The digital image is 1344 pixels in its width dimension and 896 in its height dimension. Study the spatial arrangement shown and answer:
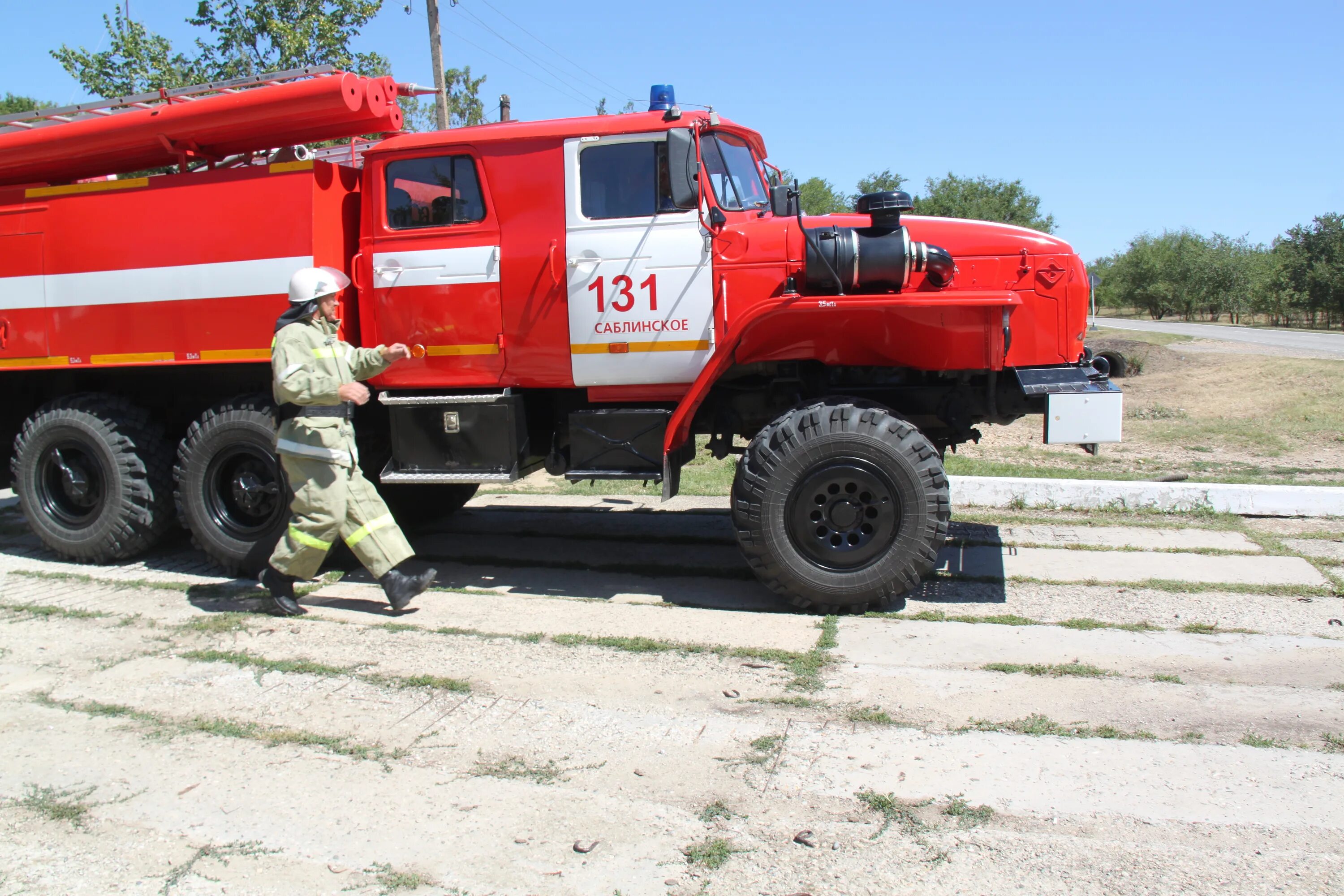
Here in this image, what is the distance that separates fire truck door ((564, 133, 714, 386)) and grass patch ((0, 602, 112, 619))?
10.5 feet

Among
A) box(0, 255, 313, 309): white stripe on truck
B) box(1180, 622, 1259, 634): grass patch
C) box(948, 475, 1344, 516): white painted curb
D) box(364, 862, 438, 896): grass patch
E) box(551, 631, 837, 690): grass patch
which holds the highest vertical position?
box(0, 255, 313, 309): white stripe on truck

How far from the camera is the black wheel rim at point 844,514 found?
17.3 ft

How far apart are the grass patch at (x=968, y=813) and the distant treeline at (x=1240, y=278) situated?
169ft

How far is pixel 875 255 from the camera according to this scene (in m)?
5.30

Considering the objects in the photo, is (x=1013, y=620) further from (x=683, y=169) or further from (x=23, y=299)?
(x=23, y=299)

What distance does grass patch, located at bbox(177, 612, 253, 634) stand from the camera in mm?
5461

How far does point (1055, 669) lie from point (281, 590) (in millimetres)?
4142

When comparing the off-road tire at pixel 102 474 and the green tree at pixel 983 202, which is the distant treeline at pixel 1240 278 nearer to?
the green tree at pixel 983 202

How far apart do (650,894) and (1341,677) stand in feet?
10.9

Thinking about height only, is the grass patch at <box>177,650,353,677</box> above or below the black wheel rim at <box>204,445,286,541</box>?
below

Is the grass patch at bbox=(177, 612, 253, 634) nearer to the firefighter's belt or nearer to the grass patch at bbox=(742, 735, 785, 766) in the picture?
the firefighter's belt

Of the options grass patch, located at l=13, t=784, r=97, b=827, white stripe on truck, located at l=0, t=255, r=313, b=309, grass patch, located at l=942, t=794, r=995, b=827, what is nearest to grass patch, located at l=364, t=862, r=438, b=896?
grass patch, located at l=13, t=784, r=97, b=827

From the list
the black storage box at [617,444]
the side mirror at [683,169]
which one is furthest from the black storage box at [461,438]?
the side mirror at [683,169]

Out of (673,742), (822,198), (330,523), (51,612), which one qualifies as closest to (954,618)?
(673,742)
